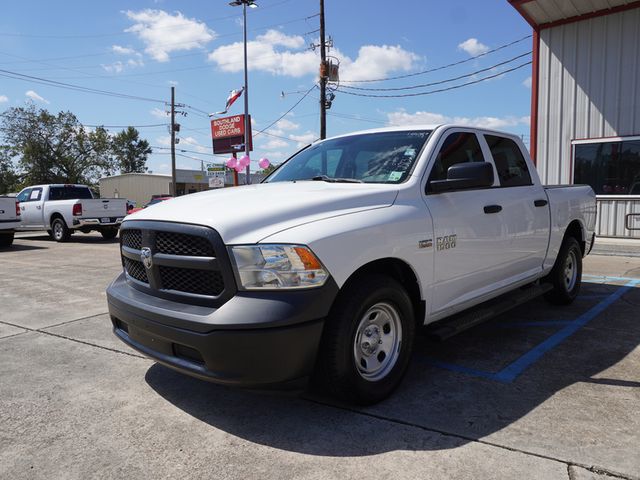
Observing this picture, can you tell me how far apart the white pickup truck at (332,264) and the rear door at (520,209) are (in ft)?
0.11

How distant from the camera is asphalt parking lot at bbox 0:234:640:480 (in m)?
2.55

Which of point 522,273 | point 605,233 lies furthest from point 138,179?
point 522,273

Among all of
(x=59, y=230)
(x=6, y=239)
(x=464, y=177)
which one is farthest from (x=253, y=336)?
(x=59, y=230)

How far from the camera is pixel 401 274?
343cm

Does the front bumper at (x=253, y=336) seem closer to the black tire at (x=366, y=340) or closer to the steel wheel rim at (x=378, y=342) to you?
the black tire at (x=366, y=340)

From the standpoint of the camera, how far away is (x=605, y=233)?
12.5m

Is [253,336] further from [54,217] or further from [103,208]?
[54,217]

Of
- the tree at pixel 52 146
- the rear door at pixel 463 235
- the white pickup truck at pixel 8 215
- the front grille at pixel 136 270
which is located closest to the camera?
the front grille at pixel 136 270

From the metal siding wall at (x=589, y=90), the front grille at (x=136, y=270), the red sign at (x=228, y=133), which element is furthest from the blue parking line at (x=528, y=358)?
the red sign at (x=228, y=133)

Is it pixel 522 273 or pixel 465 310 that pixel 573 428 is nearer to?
pixel 465 310

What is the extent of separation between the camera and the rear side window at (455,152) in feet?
12.5

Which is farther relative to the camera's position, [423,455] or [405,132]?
[405,132]

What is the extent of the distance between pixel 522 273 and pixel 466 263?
1.22 metres

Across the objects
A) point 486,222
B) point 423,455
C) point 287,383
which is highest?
point 486,222
